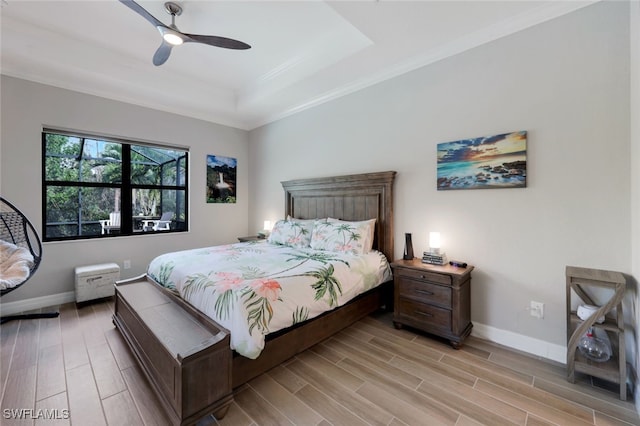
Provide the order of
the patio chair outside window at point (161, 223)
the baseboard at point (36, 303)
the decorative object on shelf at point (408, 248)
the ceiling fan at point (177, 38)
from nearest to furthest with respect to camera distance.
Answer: the ceiling fan at point (177, 38), the decorative object on shelf at point (408, 248), the baseboard at point (36, 303), the patio chair outside window at point (161, 223)

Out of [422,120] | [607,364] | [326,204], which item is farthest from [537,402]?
[326,204]

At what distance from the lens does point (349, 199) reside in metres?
3.41

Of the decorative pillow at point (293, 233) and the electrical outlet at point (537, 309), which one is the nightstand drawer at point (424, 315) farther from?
the decorative pillow at point (293, 233)

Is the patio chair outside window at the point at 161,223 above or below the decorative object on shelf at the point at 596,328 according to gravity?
above

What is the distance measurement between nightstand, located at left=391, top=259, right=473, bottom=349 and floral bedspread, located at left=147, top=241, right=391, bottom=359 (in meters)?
0.36

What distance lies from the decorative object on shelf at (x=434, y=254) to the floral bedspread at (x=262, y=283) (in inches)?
20.1

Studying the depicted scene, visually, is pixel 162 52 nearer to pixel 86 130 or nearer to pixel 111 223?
pixel 86 130

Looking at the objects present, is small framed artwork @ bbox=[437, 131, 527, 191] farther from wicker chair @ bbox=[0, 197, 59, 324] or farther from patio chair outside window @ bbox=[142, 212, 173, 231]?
wicker chair @ bbox=[0, 197, 59, 324]

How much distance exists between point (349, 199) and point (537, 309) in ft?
7.02

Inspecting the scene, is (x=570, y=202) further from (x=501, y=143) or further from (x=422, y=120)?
(x=422, y=120)

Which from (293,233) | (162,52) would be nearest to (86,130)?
(162,52)

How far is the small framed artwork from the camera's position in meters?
2.22

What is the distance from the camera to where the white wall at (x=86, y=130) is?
294 cm

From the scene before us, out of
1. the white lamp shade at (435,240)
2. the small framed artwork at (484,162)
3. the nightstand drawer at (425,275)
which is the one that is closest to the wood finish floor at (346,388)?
the nightstand drawer at (425,275)
